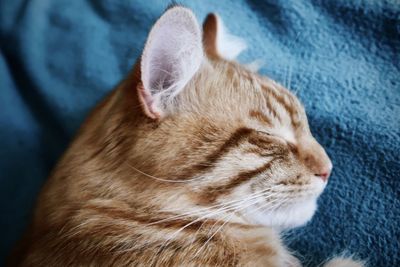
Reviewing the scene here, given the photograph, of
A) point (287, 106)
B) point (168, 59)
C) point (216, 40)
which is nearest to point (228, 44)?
point (216, 40)

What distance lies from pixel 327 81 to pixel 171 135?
0.56 metres

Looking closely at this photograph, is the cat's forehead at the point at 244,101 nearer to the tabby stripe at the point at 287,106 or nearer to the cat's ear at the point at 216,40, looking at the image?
the tabby stripe at the point at 287,106

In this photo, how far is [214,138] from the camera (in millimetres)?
855

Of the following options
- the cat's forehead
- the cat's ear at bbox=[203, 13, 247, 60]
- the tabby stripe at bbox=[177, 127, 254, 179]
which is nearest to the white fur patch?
the cat's ear at bbox=[203, 13, 247, 60]

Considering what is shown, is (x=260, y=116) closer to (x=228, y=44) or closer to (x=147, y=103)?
(x=147, y=103)

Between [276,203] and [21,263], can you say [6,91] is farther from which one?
[276,203]

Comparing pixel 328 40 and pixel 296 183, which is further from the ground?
pixel 328 40

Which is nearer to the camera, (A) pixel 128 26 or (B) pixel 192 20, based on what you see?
(B) pixel 192 20

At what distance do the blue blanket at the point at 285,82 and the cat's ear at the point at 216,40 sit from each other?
0.09m

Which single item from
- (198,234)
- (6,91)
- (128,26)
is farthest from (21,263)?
(128,26)

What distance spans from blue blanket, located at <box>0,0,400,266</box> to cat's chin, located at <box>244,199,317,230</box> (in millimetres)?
169

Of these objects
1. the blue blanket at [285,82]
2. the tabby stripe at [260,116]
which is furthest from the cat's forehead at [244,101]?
the blue blanket at [285,82]

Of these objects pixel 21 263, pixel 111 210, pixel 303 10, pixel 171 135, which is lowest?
pixel 21 263

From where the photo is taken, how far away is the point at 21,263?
92 cm
